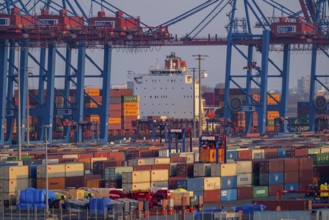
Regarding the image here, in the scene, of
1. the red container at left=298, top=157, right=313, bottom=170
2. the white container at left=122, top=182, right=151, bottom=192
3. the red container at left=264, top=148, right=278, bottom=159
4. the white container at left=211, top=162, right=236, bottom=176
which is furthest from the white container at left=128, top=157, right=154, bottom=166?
the red container at left=264, top=148, right=278, bottom=159

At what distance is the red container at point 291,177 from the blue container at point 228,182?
8.84ft

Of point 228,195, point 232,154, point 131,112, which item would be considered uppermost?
point 131,112

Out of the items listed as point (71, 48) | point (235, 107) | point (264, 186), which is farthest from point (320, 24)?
point (264, 186)

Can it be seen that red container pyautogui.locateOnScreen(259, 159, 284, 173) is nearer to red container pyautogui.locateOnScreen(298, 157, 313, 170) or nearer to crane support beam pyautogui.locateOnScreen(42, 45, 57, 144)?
red container pyautogui.locateOnScreen(298, 157, 313, 170)

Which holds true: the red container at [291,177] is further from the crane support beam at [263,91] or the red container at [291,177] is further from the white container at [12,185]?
the crane support beam at [263,91]

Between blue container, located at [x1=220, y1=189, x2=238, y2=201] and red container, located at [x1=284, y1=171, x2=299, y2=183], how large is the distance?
121 inches

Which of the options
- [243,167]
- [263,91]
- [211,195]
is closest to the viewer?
[211,195]

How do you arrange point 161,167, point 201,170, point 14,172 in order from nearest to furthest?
point 14,172, point 201,170, point 161,167

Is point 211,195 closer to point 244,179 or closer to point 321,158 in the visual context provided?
point 244,179

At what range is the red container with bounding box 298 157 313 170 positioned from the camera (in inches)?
1915

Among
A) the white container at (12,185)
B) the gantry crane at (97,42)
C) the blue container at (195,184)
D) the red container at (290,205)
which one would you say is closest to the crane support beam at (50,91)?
the gantry crane at (97,42)

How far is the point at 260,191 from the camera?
1820 inches

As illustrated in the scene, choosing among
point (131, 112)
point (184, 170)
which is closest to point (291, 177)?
point (184, 170)

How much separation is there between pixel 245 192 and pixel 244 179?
1.08 m
